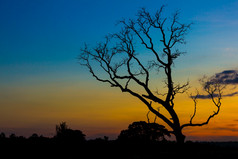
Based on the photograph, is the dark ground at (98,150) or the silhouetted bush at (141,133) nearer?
the dark ground at (98,150)

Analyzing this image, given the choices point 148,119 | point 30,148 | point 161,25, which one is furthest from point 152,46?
point 30,148

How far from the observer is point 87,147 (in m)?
29.7

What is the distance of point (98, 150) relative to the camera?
28.8 metres

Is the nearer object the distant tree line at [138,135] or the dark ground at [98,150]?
the dark ground at [98,150]

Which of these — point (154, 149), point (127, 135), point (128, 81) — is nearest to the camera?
point (154, 149)

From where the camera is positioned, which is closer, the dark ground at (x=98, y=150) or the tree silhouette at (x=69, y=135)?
the dark ground at (x=98, y=150)

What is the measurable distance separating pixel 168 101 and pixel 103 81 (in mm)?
6548

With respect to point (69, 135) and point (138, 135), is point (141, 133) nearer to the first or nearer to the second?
point (138, 135)

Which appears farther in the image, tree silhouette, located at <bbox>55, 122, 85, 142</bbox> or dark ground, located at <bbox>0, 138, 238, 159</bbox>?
tree silhouette, located at <bbox>55, 122, 85, 142</bbox>

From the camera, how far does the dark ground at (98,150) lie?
26562 millimetres

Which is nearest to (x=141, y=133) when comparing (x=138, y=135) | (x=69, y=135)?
(x=138, y=135)

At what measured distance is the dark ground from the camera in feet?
87.1

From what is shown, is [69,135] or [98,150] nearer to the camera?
[98,150]

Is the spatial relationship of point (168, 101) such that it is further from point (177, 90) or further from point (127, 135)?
point (127, 135)
